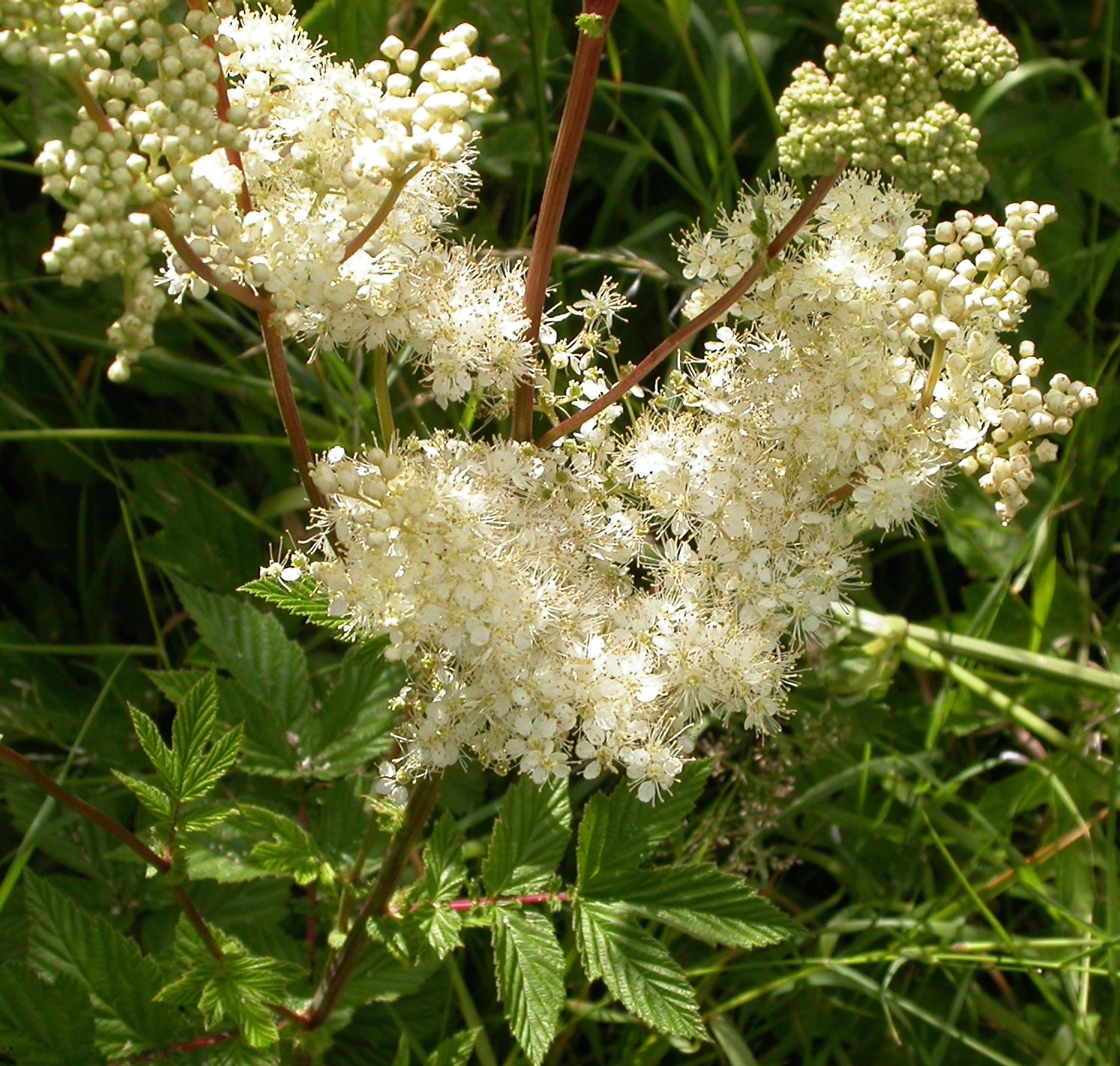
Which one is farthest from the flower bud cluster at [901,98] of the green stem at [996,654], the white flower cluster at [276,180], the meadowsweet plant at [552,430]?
the green stem at [996,654]

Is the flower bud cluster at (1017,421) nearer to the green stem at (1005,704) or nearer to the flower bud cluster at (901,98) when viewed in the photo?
the flower bud cluster at (901,98)

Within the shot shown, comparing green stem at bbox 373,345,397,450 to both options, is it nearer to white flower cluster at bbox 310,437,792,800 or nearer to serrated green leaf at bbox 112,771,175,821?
white flower cluster at bbox 310,437,792,800

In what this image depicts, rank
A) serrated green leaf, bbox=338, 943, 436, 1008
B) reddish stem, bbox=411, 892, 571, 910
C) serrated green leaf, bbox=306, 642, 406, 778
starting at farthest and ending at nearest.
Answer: serrated green leaf, bbox=306, 642, 406, 778
serrated green leaf, bbox=338, 943, 436, 1008
reddish stem, bbox=411, 892, 571, 910

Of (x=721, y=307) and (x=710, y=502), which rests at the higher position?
(x=721, y=307)

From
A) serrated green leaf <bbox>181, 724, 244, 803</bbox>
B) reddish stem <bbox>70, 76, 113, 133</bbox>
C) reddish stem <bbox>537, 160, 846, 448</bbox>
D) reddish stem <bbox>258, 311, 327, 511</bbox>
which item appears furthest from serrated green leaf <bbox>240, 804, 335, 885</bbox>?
reddish stem <bbox>70, 76, 113, 133</bbox>

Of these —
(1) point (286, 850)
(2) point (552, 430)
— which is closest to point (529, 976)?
(1) point (286, 850)

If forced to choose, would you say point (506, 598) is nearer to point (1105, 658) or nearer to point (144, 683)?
point (144, 683)

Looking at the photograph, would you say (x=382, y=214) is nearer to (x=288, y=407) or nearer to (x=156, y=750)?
(x=288, y=407)
